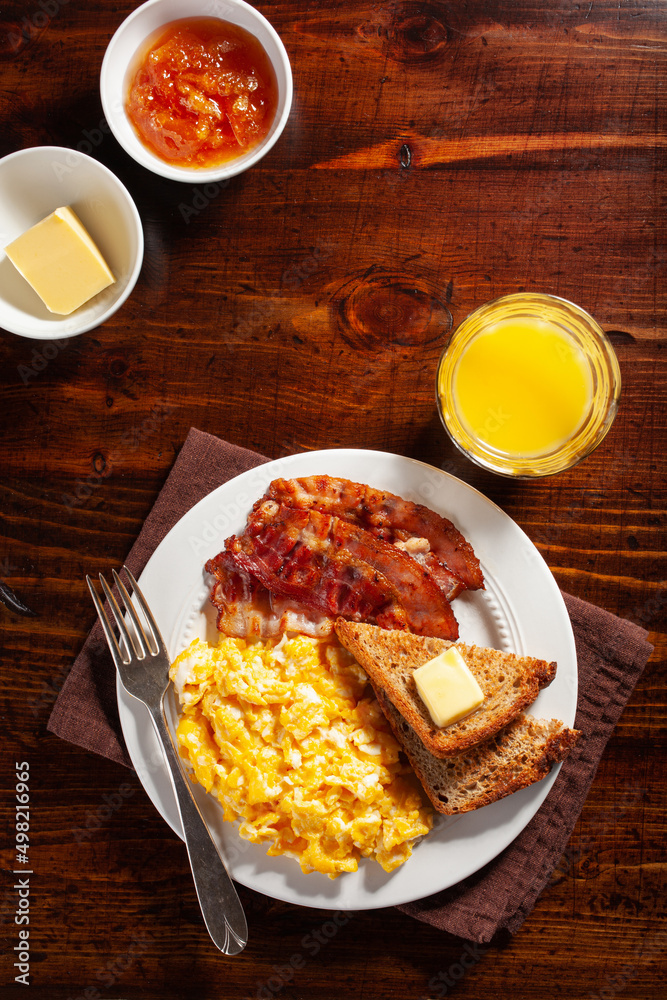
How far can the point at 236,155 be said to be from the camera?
2412mm

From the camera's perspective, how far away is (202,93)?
2.36m

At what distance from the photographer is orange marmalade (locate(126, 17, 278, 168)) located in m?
2.36

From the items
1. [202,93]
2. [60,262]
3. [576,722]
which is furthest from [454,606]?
[202,93]

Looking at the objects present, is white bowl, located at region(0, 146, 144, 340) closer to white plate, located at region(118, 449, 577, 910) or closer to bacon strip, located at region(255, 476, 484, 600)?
white plate, located at region(118, 449, 577, 910)

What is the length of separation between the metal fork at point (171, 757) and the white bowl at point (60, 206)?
101 cm

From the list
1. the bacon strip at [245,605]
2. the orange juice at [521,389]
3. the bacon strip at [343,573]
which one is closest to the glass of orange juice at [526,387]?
the orange juice at [521,389]

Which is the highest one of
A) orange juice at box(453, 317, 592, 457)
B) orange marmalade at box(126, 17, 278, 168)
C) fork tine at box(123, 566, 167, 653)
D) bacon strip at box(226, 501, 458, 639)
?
orange marmalade at box(126, 17, 278, 168)

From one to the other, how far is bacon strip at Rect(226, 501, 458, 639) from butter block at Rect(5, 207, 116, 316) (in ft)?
3.56

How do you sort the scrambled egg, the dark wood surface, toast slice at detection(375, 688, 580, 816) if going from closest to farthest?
1. the scrambled egg
2. toast slice at detection(375, 688, 580, 816)
3. the dark wood surface

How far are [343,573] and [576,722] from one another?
3.66 feet

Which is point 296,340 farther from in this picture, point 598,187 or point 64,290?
point 598,187

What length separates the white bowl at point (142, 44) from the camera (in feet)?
7.59

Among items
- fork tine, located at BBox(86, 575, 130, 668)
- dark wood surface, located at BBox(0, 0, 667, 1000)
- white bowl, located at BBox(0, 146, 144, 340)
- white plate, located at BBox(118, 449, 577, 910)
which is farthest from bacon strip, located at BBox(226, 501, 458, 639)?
white bowl, located at BBox(0, 146, 144, 340)

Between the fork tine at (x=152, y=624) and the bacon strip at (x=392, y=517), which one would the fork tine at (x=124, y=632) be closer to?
the fork tine at (x=152, y=624)
